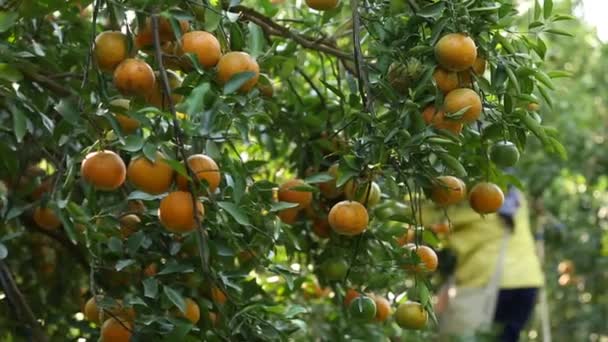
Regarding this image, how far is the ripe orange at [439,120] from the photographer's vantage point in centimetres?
139

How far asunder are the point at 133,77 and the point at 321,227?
59cm

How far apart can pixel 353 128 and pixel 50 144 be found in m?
0.54

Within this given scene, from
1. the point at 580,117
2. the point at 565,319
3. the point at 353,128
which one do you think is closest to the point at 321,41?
the point at 353,128

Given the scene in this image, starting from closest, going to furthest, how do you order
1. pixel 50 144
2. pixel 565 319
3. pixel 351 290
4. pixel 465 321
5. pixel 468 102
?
pixel 468 102 < pixel 50 144 < pixel 351 290 < pixel 465 321 < pixel 565 319

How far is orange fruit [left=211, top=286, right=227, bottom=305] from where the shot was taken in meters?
1.52

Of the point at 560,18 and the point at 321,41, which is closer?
the point at 560,18

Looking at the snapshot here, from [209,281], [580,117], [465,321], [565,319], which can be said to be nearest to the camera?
[209,281]

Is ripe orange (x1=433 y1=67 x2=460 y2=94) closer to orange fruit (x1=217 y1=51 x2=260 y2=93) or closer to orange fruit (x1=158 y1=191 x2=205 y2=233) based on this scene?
orange fruit (x1=217 y1=51 x2=260 y2=93)

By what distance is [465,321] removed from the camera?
135 inches

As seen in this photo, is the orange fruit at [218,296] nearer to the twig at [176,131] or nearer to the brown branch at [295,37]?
the twig at [176,131]

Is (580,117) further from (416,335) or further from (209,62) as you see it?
(209,62)

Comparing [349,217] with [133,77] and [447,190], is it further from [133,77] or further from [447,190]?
[133,77]

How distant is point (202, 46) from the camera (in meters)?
1.36

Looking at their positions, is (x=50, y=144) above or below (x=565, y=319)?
above
